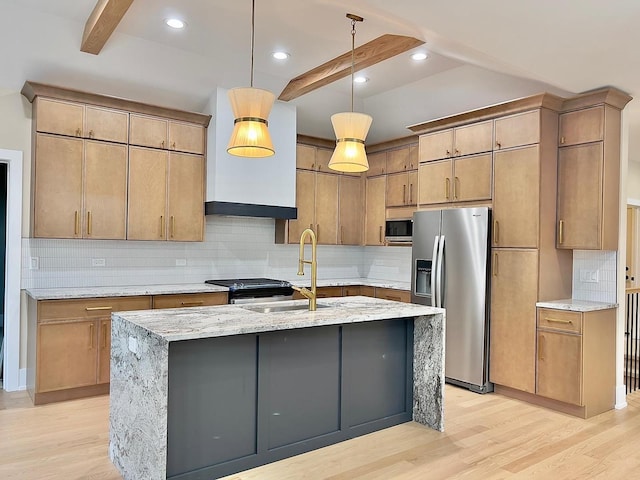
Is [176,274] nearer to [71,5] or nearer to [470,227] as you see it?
[71,5]

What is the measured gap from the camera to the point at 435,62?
4543 mm

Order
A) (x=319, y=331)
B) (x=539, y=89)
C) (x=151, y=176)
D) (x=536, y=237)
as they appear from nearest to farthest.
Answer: (x=319, y=331) → (x=536, y=237) → (x=539, y=89) → (x=151, y=176)

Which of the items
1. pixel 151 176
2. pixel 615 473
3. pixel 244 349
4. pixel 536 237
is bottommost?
pixel 615 473

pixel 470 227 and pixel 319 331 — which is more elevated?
pixel 470 227

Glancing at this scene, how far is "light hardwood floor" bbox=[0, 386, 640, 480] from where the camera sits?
2.87 meters

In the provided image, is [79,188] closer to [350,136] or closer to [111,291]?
[111,291]

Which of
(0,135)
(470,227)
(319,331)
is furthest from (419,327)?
(0,135)

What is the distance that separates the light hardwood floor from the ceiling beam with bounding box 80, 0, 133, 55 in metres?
2.93

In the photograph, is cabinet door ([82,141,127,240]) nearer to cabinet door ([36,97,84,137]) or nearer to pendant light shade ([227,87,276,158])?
cabinet door ([36,97,84,137])

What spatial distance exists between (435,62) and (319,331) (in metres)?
2.81

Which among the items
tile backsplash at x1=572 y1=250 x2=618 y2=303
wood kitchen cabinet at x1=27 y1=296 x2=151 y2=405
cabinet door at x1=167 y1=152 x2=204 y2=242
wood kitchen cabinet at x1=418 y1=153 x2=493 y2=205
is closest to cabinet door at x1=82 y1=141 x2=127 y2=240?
cabinet door at x1=167 y1=152 x2=204 y2=242

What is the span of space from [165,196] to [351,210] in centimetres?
251

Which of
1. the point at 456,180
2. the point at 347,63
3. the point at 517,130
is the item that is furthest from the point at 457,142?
the point at 347,63

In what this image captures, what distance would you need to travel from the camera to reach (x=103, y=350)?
420cm
